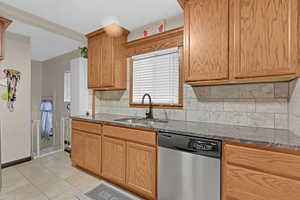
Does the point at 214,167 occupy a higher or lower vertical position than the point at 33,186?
higher

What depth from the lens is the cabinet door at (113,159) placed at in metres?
2.00

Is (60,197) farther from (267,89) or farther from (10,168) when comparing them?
(267,89)

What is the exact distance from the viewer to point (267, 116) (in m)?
1.62

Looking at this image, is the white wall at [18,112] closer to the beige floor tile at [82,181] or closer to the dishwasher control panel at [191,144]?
the beige floor tile at [82,181]

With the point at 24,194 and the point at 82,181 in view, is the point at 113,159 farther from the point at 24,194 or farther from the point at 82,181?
the point at 24,194

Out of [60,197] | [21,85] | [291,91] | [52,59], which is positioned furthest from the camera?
[52,59]

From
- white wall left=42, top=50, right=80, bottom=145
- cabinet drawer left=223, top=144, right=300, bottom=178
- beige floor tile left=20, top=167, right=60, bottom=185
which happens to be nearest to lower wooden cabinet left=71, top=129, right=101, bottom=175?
beige floor tile left=20, top=167, right=60, bottom=185

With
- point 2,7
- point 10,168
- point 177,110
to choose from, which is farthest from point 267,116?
point 10,168

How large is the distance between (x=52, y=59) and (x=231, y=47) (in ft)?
17.0

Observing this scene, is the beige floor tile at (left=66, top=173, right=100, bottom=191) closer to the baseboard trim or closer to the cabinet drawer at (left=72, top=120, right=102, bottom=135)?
the cabinet drawer at (left=72, top=120, right=102, bottom=135)

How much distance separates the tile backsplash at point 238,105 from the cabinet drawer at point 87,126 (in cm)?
91

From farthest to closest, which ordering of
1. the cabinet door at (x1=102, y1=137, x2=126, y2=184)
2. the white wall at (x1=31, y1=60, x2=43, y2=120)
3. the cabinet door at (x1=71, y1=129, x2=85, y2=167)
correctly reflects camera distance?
the white wall at (x1=31, y1=60, x2=43, y2=120)
the cabinet door at (x1=71, y1=129, x2=85, y2=167)
the cabinet door at (x1=102, y1=137, x2=126, y2=184)

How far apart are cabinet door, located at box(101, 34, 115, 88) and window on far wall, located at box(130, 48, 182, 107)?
0.38 meters

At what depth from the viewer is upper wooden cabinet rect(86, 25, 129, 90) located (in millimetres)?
2660
